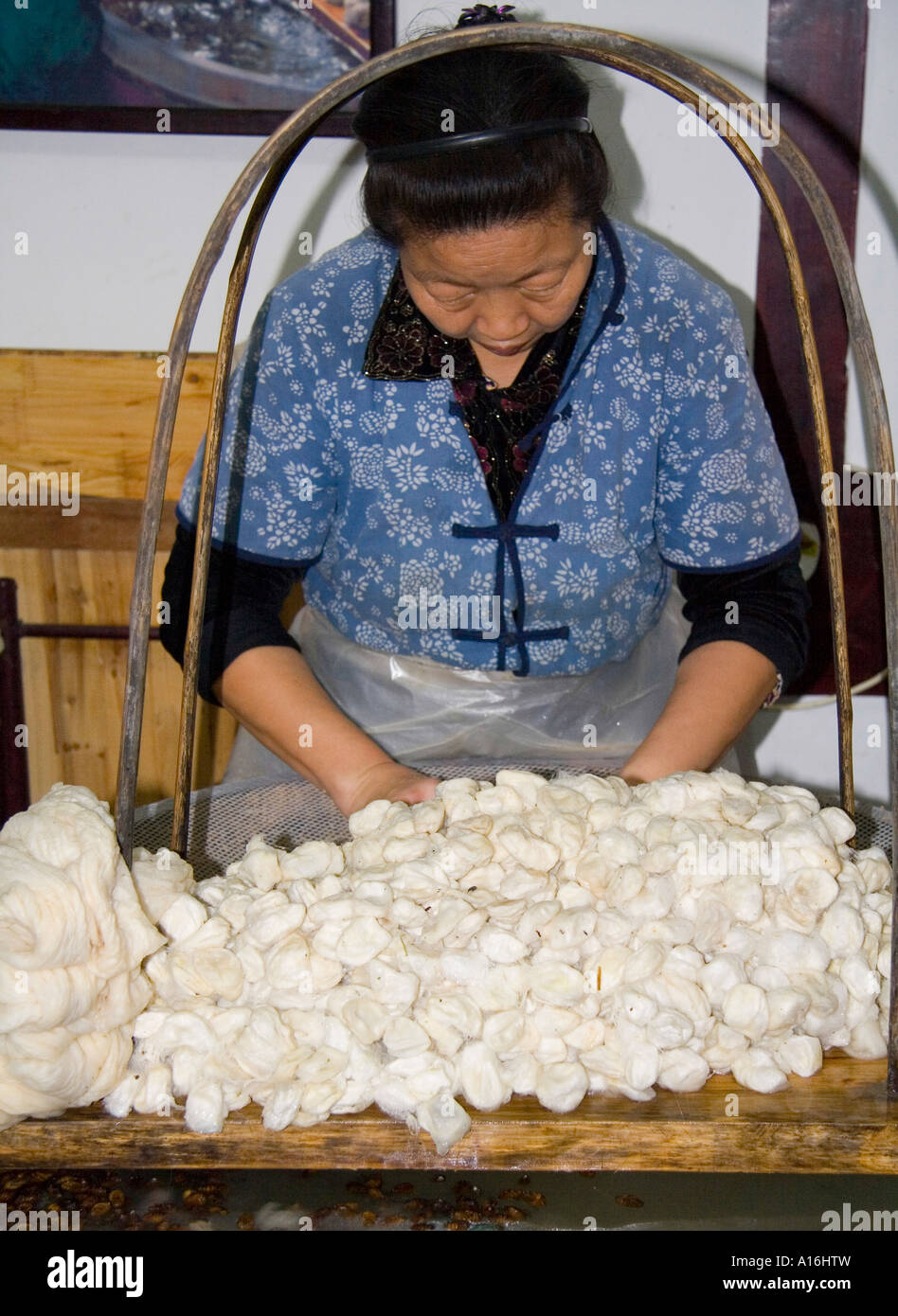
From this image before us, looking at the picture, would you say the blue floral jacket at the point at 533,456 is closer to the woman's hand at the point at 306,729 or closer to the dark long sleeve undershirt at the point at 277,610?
the dark long sleeve undershirt at the point at 277,610

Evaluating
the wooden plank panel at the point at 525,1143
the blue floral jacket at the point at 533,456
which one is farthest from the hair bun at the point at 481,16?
the wooden plank panel at the point at 525,1143

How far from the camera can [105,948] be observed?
2.67ft

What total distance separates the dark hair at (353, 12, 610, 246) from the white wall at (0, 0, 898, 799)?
1.13 metres

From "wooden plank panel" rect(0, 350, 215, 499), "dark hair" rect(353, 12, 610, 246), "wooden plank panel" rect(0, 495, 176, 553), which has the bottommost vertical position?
"wooden plank panel" rect(0, 495, 176, 553)

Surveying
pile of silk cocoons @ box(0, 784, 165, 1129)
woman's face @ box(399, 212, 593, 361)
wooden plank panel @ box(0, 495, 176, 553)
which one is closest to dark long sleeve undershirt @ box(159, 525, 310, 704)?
woman's face @ box(399, 212, 593, 361)

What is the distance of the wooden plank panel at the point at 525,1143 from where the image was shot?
80 centimetres

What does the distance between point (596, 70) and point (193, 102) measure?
29.1 inches

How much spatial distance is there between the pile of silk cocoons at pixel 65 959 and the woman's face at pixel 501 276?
0.59 meters

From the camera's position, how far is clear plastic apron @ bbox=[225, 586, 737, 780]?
4.93 ft

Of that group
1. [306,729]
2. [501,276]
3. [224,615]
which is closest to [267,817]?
[306,729]

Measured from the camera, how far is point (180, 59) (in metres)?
2.08

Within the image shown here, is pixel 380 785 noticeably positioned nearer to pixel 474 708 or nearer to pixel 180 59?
pixel 474 708

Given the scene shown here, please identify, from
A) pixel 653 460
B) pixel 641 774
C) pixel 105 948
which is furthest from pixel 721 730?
pixel 105 948

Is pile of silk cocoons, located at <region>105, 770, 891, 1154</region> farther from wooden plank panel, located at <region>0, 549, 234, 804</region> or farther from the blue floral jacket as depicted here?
wooden plank panel, located at <region>0, 549, 234, 804</region>
